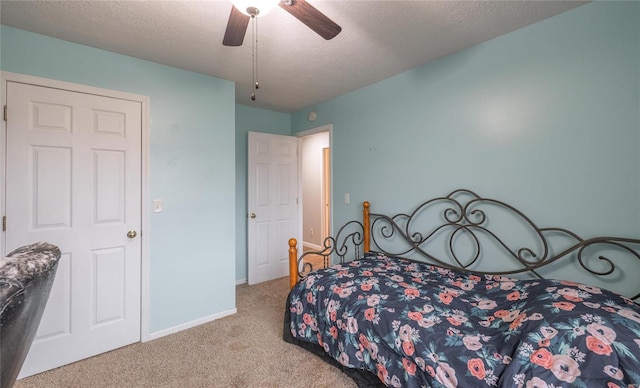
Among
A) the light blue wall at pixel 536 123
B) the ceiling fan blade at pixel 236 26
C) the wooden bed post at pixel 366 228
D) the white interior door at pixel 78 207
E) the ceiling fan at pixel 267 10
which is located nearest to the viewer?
the ceiling fan at pixel 267 10

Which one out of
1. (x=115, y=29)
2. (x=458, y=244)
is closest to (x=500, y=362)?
(x=458, y=244)

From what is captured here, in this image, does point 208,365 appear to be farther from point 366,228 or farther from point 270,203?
point 270,203

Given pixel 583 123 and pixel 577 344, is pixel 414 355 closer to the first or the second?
pixel 577 344

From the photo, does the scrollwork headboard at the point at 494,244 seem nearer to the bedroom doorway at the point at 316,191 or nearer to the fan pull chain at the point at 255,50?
the fan pull chain at the point at 255,50

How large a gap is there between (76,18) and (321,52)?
5.37ft

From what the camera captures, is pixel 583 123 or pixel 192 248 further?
pixel 192 248

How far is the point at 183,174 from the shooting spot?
2504mm

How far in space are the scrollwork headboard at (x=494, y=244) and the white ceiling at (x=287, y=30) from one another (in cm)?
121

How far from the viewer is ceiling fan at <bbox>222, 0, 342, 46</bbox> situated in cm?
120

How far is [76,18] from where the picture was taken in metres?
1.77

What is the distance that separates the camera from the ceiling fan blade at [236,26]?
4.28 ft

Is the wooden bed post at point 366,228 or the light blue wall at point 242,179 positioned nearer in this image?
the wooden bed post at point 366,228

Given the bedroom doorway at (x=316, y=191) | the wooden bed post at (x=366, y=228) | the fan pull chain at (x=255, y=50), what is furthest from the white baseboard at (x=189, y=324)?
the bedroom doorway at (x=316, y=191)

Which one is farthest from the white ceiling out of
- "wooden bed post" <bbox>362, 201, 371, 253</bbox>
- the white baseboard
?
the white baseboard
